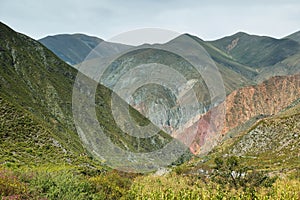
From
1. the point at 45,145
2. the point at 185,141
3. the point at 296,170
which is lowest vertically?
the point at 185,141

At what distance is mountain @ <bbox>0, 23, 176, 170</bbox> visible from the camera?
195 feet

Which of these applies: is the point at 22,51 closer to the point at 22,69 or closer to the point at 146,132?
the point at 22,69

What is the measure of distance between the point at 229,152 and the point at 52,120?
45.1 metres

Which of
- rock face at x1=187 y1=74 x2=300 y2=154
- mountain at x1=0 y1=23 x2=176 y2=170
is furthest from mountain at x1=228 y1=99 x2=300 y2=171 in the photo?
rock face at x1=187 y1=74 x2=300 y2=154

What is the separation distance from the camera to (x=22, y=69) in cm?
9494

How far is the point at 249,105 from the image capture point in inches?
7407

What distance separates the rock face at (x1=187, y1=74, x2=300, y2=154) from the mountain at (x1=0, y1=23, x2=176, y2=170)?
4840cm

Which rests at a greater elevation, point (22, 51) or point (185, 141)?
point (22, 51)

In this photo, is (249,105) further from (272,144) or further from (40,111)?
(40,111)

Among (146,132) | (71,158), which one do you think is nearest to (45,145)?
(71,158)

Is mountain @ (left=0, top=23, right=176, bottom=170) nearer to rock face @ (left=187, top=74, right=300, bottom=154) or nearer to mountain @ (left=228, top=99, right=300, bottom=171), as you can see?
mountain @ (left=228, top=99, right=300, bottom=171)

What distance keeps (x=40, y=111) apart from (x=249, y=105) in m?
129

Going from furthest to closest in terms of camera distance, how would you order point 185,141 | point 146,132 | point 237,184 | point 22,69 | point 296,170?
point 185,141 < point 146,132 < point 22,69 < point 296,170 < point 237,184

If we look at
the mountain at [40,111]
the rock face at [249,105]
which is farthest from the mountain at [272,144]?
the rock face at [249,105]
